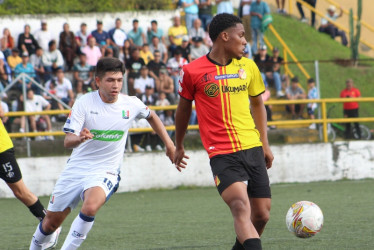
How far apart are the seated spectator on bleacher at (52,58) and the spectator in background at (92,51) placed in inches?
24.0

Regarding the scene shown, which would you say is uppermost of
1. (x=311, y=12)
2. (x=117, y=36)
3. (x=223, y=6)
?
(x=223, y=6)

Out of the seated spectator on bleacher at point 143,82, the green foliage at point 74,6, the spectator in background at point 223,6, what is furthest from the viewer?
the green foliage at point 74,6

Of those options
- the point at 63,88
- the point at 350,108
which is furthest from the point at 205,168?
the point at 350,108

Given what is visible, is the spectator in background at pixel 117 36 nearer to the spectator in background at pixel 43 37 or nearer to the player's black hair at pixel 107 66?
the spectator in background at pixel 43 37

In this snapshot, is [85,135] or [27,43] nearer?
[85,135]

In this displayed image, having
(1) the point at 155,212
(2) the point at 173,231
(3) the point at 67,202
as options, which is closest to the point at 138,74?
(1) the point at 155,212

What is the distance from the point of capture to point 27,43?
18969 millimetres

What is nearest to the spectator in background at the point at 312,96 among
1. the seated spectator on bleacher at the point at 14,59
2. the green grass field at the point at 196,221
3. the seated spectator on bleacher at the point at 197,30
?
the green grass field at the point at 196,221

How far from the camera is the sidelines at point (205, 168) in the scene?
1504 cm

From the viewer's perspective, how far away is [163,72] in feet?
52.6

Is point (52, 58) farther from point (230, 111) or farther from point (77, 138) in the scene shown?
point (230, 111)

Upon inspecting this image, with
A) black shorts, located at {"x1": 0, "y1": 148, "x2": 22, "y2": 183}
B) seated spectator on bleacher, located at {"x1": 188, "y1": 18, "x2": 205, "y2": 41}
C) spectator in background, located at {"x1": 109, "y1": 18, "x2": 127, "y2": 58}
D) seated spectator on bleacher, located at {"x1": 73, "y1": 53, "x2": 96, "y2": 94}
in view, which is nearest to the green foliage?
spectator in background, located at {"x1": 109, "y1": 18, "x2": 127, "y2": 58}

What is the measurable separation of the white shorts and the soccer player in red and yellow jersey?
3.43 ft

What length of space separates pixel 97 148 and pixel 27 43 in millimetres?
12336
